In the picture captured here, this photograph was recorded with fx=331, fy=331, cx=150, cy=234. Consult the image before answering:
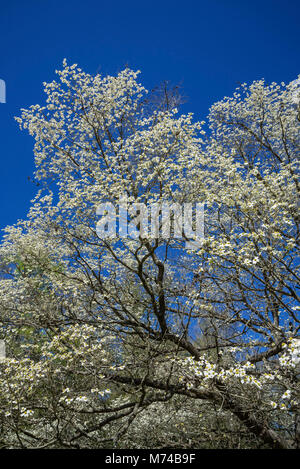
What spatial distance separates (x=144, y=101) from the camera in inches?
461

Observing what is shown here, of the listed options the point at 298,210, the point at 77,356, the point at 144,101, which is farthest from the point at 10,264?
the point at 298,210

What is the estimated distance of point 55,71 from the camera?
1173 centimetres

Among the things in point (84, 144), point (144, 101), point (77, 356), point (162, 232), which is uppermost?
point (144, 101)

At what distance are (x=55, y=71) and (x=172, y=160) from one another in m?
5.86

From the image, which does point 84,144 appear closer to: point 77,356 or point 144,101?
point 144,101

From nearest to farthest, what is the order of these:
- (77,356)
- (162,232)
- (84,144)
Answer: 1. (77,356)
2. (162,232)
3. (84,144)

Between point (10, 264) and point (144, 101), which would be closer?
point (144, 101)
